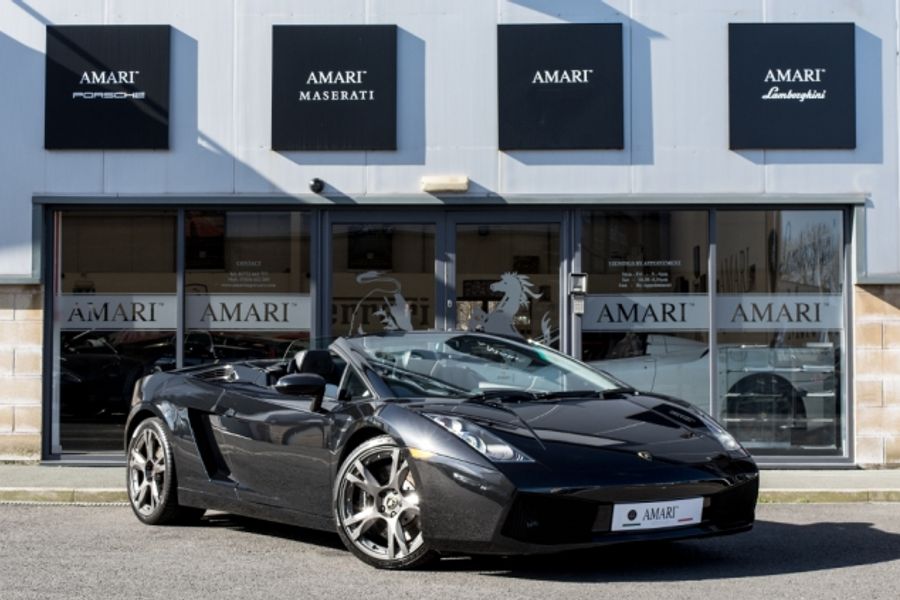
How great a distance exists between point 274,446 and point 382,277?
18.4 feet

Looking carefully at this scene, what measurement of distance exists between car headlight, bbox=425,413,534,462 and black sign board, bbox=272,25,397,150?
21.8 ft

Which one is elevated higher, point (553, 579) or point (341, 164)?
point (341, 164)

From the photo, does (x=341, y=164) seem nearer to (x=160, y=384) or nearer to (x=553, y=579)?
(x=160, y=384)

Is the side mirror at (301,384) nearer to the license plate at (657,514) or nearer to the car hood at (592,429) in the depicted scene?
the car hood at (592,429)

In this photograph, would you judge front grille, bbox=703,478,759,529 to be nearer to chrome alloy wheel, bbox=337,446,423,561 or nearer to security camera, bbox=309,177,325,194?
chrome alloy wheel, bbox=337,446,423,561

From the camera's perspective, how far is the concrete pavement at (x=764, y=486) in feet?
33.2

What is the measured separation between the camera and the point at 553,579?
20.3ft

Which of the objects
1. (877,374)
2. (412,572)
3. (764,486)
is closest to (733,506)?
(412,572)

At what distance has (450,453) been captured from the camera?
6074 millimetres

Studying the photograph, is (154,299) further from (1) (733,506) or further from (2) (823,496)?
(1) (733,506)

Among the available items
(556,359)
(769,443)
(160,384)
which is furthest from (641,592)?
(769,443)

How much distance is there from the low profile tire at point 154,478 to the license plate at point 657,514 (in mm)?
3341

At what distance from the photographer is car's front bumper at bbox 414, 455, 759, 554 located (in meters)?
5.88

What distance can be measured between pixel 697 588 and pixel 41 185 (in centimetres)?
872
